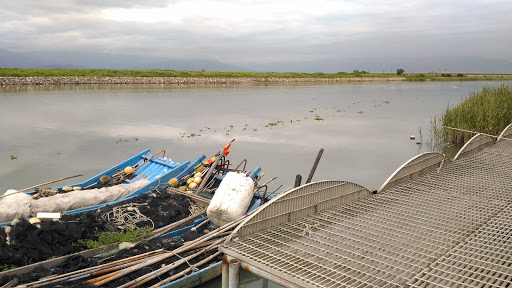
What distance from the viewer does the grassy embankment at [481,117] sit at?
13.5 m

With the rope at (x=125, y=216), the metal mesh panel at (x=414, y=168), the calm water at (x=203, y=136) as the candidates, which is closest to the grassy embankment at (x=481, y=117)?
the calm water at (x=203, y=136)

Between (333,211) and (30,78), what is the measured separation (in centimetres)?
4570

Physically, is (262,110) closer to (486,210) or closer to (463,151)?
(463,151)

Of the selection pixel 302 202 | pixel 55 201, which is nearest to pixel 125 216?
pixel 55 201

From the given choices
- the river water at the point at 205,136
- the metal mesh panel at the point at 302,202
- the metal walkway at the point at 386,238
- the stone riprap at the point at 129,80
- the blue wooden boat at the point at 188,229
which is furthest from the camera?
the stone riprap at the point at 129,80

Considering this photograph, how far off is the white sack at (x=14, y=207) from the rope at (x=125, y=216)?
1229 mm

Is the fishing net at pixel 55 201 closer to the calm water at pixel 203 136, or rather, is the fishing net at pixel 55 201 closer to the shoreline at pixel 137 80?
the calm water at pixel 203 136

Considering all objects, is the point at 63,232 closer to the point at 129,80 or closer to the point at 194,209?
the point at 194,209

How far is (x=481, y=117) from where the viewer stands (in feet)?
44.4

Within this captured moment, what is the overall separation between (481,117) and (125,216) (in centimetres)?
1269

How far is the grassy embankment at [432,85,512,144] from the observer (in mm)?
13523

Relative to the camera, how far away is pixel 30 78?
4166 cm

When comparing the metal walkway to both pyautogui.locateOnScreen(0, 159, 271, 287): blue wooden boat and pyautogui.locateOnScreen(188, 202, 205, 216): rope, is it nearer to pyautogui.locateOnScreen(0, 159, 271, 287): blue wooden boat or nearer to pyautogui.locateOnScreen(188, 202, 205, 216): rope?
pyautogui.locateOnScreen(0, 159, 271, 287): blue wooden boat

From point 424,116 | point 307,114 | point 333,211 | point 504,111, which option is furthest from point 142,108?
point 333,211
